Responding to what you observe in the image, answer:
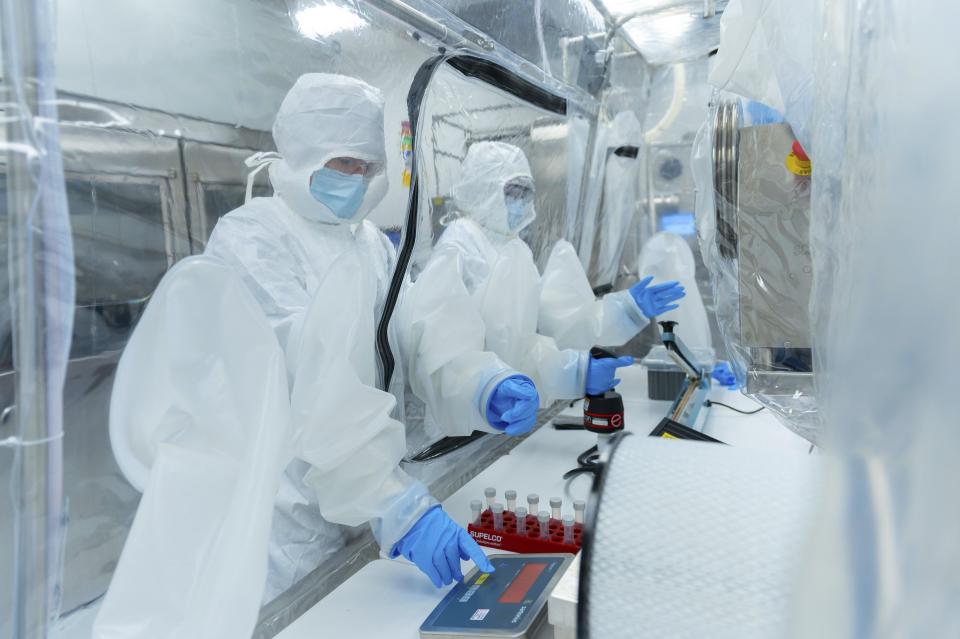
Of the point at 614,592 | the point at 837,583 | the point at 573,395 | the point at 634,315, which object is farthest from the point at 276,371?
the point at 634,315

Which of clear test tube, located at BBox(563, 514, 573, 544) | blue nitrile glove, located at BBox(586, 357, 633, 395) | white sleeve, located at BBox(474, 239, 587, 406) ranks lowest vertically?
clear test tube, located at BBox(563, 514, 573, 544)

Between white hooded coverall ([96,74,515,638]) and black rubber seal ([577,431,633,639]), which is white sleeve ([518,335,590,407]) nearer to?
white hooded coverall ([96,74,515,638])

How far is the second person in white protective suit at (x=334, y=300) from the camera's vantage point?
91 centimetres

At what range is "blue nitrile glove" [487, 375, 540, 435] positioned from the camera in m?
1.20

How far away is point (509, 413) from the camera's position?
119 centimetres

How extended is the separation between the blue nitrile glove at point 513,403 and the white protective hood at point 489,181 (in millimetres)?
579

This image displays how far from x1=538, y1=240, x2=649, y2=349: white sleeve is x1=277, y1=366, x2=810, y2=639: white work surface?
231 millimetres

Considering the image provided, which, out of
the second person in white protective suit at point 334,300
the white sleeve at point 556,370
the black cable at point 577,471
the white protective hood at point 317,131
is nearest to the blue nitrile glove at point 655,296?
the white sleeve at point 556,370

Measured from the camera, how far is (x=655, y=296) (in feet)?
6.44

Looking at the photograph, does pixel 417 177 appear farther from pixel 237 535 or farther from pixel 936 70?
pixel 936 70

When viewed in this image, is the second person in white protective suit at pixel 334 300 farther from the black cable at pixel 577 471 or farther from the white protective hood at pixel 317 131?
the black cable at pixel 577 471

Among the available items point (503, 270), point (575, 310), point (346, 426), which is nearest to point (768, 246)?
point (346, 426)

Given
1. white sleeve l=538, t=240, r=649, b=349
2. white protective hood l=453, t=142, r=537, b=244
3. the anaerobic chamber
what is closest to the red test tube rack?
the anaerobic chamber

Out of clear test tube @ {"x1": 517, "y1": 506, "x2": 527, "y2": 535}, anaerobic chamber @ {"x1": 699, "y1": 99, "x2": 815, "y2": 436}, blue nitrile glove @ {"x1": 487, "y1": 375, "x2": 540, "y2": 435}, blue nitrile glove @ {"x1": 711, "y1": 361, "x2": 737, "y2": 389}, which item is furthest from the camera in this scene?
blue nitrile glove @ {"x1": 711, "y1": 361, "x2": 737, "y2": 389}
